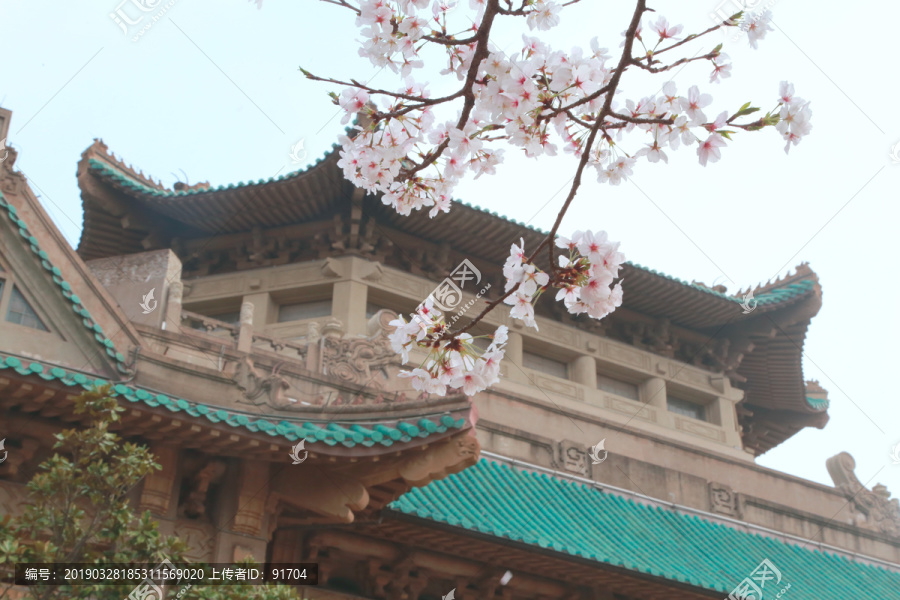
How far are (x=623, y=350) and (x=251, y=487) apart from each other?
11.2 m

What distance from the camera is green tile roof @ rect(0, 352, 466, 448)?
8.32 metres

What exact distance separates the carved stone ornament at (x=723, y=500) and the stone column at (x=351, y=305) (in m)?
6.14

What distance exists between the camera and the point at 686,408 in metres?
20.4

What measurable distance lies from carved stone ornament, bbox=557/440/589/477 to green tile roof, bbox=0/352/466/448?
5997 millimetres

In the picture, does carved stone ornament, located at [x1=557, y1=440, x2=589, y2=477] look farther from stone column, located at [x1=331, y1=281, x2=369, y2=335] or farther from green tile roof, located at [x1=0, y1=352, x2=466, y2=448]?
green tile roof, located at [x1=0, y1=352, x2=466, y2=448]

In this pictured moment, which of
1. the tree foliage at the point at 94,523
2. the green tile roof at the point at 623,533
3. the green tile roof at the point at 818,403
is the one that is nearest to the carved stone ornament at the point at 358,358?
the green tile roof at the point at 623,533

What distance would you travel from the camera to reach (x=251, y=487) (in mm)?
9750

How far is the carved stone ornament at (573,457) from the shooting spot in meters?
15.1

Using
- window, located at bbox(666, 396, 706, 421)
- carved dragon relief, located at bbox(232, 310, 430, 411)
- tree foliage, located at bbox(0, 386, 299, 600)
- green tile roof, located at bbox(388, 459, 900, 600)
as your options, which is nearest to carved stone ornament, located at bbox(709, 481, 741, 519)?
green tile roof, located at bbox(388, 459, 900, 600)

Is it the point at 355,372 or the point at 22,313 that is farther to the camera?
the point at 355,372

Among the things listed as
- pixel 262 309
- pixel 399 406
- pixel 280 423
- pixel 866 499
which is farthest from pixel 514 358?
pixel 280 423

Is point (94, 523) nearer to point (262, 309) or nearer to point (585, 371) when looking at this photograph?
point (262, 309)

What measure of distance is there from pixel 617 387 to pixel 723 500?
3.79 metres

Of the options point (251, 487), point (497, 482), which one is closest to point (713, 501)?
point (497, 482)
